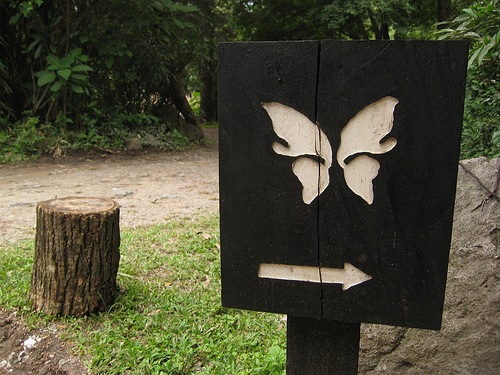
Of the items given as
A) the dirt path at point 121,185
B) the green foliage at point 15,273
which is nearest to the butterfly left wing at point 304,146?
the green foliage at point 15,273

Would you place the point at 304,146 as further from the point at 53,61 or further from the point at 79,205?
the point at 53,61

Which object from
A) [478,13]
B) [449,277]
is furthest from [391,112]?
[478,13]

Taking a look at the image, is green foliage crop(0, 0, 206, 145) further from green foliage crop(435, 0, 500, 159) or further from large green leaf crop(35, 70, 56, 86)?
green foliage crop(435, 0, 500, 159)

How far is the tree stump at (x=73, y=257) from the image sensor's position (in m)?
2.23

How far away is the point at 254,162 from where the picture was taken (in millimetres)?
1108

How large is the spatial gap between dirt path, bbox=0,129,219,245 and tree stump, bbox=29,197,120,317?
1.29 m

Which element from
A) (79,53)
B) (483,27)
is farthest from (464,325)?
(79,53)

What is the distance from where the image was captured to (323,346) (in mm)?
1266

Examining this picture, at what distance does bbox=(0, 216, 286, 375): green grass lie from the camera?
2.00m

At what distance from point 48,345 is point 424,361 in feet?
5.82

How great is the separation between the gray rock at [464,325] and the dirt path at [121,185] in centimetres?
267

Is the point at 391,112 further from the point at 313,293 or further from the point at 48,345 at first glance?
the point at 48,345

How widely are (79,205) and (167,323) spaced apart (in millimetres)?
817

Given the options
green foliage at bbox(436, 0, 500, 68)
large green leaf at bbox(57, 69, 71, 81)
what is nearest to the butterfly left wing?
green foliage at bbox(436, 0, 500, 68)
